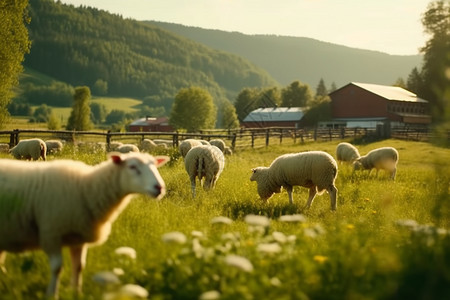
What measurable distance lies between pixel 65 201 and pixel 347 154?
18401 mm

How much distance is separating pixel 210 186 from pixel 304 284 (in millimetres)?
7990

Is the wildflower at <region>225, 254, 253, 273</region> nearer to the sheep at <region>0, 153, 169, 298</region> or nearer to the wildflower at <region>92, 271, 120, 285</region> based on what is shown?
the wildflower at <region>92, 271, 120, 285</region>

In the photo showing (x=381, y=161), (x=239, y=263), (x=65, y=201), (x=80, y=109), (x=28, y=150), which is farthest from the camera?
(x=80, y=109)

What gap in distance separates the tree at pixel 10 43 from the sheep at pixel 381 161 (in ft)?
57.8

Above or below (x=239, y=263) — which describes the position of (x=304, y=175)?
below

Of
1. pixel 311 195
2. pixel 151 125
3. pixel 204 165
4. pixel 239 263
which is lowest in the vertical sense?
pixel 151 125

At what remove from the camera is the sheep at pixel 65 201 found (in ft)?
12.9

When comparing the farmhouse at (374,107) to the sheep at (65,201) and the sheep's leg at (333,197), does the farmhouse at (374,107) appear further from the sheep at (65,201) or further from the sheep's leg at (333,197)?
the sheep at (65,201)

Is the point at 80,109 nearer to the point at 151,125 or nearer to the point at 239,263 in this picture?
the point at 151,125

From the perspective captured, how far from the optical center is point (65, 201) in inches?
159

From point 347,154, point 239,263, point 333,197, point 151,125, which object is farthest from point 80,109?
point 239,263

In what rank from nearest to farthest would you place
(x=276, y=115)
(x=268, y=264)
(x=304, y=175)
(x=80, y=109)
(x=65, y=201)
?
(x=268, y=264), (x=65, y=201), (x=304, y=175), (x=276, y=115), (x=80, y=109)

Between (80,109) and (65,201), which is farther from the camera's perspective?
(80,109)

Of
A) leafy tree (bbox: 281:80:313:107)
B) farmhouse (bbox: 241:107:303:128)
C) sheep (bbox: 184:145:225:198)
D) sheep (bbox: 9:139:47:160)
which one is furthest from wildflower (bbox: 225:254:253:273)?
leafy tree (bbox: 281:80:313:107)
